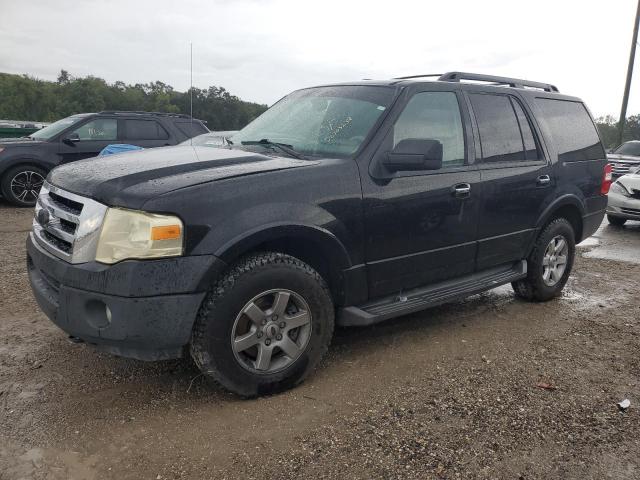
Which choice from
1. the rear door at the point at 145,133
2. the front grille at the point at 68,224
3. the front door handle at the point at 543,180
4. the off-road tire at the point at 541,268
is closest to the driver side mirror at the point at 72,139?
the rear door at the point at 145,133

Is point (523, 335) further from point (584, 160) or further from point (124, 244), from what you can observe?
point (124, 244)

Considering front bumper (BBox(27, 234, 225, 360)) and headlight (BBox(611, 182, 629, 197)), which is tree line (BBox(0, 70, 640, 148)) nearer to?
headlight (BBox(611, 182, 629, 197))

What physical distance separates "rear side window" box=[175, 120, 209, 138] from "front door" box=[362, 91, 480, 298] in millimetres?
7948

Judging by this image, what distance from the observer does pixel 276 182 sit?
2949mm

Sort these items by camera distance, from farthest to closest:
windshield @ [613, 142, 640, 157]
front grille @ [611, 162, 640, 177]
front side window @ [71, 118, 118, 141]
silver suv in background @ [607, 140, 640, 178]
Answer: windshield @ [613, 142, 640, 157] < silver suv in background @ [607, 140, 640, 178] < front grille @ [611, 162, 640, 177] < front side window @ [71, 118, 118, 141]

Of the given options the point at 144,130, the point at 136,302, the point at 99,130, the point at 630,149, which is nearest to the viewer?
the point at 136,302

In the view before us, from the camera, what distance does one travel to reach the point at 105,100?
30141 millimetres

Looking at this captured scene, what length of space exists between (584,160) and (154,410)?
4.39 meters

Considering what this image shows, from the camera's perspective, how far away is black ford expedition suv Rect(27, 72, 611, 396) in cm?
262

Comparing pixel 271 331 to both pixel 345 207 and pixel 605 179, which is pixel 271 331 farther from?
pixel 605 179

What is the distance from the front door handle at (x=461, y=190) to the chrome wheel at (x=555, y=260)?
147cm

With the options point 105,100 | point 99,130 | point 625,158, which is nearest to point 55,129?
point 99,130

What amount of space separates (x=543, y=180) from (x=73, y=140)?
8.42 metres

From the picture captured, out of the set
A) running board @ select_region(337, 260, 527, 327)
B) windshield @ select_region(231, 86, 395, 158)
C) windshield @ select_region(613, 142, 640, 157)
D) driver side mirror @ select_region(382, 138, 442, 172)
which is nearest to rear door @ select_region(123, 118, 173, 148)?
windshield @ select_region(231, 86, 395, 158)
